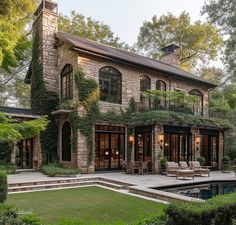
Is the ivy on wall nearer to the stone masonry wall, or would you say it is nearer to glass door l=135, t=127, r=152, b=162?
the stone masonry wall

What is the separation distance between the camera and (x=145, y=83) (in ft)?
60.0

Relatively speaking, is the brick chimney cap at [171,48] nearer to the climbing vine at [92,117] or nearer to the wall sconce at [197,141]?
the wall sconce at [197,141]

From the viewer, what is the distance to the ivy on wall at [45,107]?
1611 centimetres

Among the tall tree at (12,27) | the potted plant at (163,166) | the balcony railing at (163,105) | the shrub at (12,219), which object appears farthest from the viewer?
the balcony railing at (163,105)

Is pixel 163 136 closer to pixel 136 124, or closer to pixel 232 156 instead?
pixel 136 124

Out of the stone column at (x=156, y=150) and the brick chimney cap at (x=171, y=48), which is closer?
the stone column at (x=156, y=150)

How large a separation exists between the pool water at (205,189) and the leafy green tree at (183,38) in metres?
20.4

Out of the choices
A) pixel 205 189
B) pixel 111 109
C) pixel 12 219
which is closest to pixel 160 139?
pixel 111 109

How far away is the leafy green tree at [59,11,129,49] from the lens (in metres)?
28.2

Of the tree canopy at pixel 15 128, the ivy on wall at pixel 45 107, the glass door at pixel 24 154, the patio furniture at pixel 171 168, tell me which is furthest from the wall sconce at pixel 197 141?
the tree canopy at pixel 15 128

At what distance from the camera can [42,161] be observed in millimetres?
15922

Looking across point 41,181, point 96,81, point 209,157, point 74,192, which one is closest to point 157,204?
point 74,192

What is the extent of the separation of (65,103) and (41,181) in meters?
5.58

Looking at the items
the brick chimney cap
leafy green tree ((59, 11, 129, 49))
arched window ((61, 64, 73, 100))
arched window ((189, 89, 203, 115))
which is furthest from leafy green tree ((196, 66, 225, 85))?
arched window ((61, 64, 73, 100))
